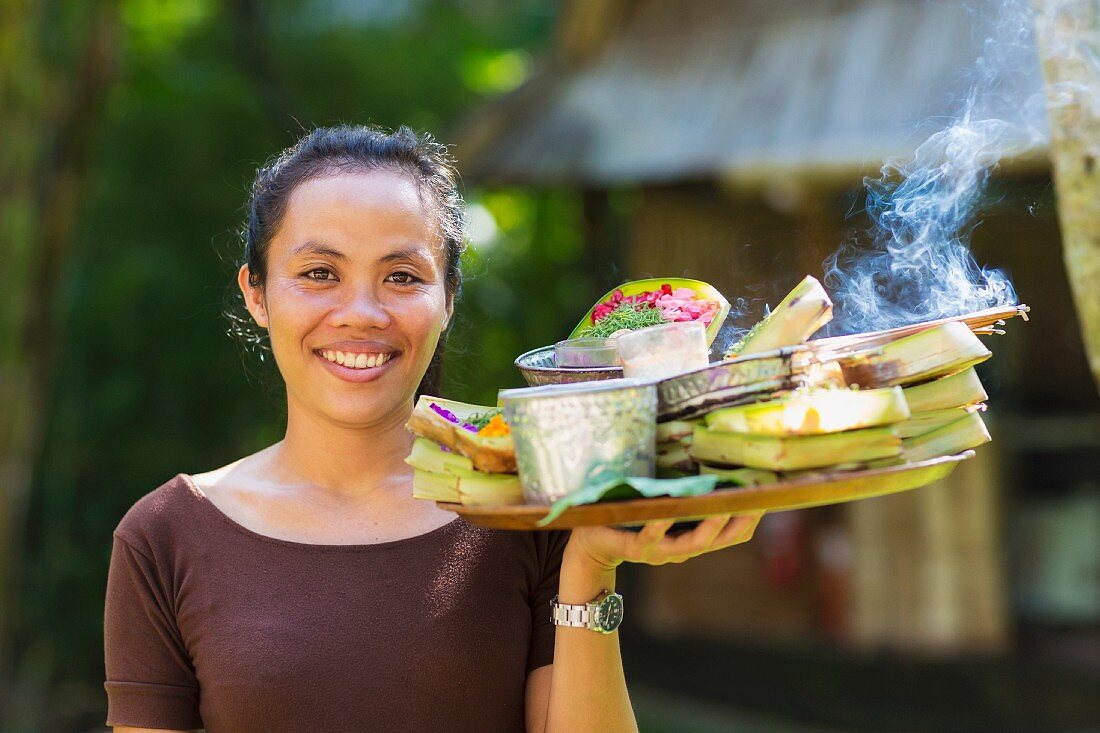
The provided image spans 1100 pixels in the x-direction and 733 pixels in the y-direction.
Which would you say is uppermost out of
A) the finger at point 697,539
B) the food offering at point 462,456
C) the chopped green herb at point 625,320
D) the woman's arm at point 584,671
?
the chopped green herb at point 625,320

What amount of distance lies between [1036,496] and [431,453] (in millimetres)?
6173

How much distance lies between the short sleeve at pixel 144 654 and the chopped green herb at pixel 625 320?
853mm

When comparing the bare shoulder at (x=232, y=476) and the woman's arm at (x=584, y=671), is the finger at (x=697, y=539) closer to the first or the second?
the woman's arm at (x=584, y=671)

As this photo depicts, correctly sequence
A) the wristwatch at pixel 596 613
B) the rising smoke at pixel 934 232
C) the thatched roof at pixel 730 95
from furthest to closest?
the thatched roof at pixel 730 95
the rising smoke at pixel 934 232
the wristwatch at pixel 596 613

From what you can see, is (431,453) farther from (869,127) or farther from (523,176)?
(523,176)

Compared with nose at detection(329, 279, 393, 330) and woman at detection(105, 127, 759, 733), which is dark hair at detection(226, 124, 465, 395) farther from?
nose at detection(329, 279, 393, 330)

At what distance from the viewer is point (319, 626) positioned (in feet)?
7.13

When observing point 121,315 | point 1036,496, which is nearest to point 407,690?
point 1036,496

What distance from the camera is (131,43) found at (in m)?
9.35

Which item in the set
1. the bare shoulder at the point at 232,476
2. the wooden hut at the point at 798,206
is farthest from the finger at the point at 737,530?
the wooden hut at the point at 798,206

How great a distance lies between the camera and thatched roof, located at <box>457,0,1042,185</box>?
5.90m

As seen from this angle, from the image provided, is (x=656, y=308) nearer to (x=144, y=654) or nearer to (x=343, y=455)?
(x=343, y=455)

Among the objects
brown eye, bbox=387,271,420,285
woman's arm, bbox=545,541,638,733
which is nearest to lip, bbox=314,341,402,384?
brown eye, bbox=387,271,420,285

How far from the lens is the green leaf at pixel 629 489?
5.62ft
